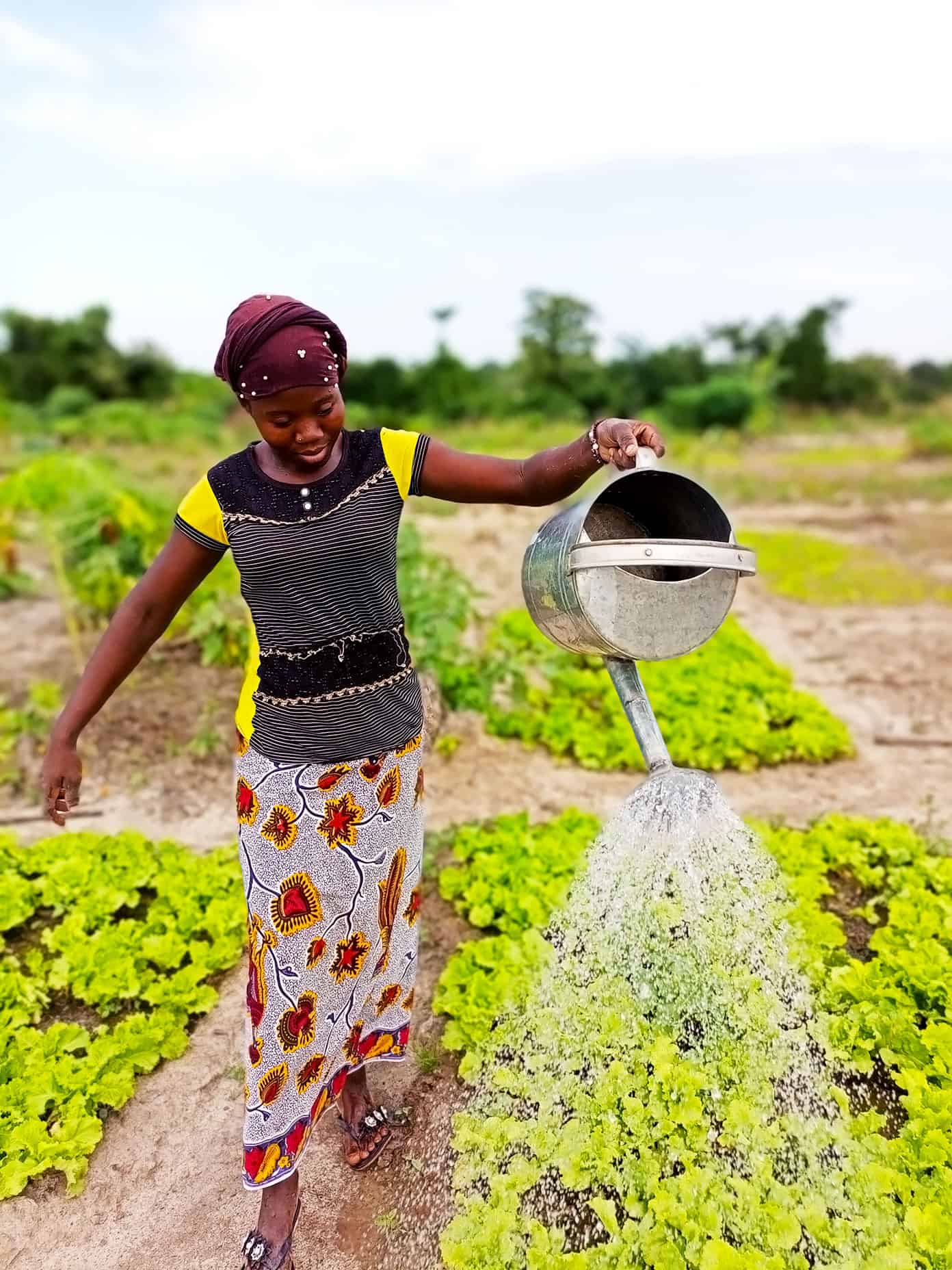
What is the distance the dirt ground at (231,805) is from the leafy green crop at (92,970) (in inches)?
3.4

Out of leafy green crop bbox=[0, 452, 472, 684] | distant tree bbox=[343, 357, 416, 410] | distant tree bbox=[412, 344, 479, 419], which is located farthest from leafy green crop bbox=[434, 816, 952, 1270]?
distant tree bbox=[343, 357, 416, 410]

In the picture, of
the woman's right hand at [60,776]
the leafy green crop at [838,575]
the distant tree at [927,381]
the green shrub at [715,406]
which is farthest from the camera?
the distant tree at [927,381]

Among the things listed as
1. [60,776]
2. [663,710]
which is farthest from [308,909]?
[663,710]

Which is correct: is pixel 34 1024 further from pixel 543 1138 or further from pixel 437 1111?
pixel 543 1138

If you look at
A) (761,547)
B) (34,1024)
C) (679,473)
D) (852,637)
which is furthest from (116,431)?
(679,473)

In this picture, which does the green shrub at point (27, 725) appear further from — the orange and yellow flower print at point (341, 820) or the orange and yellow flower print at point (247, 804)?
the orange and yellow flower print at point (341, 820)

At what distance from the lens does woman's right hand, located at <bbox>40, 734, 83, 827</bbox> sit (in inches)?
76.4

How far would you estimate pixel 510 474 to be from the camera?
1.84 metres

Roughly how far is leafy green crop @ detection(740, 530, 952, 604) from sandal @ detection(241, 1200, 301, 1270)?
651 centimetres

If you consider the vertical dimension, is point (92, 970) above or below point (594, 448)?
below

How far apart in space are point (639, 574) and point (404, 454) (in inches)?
20.8

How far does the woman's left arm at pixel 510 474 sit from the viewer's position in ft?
5.77

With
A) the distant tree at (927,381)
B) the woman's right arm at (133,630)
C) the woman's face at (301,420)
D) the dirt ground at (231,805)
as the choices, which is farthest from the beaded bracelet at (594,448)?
the distant tree at (927,381)

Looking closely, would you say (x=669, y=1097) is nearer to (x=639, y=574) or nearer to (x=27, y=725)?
(x=639, y=574)
